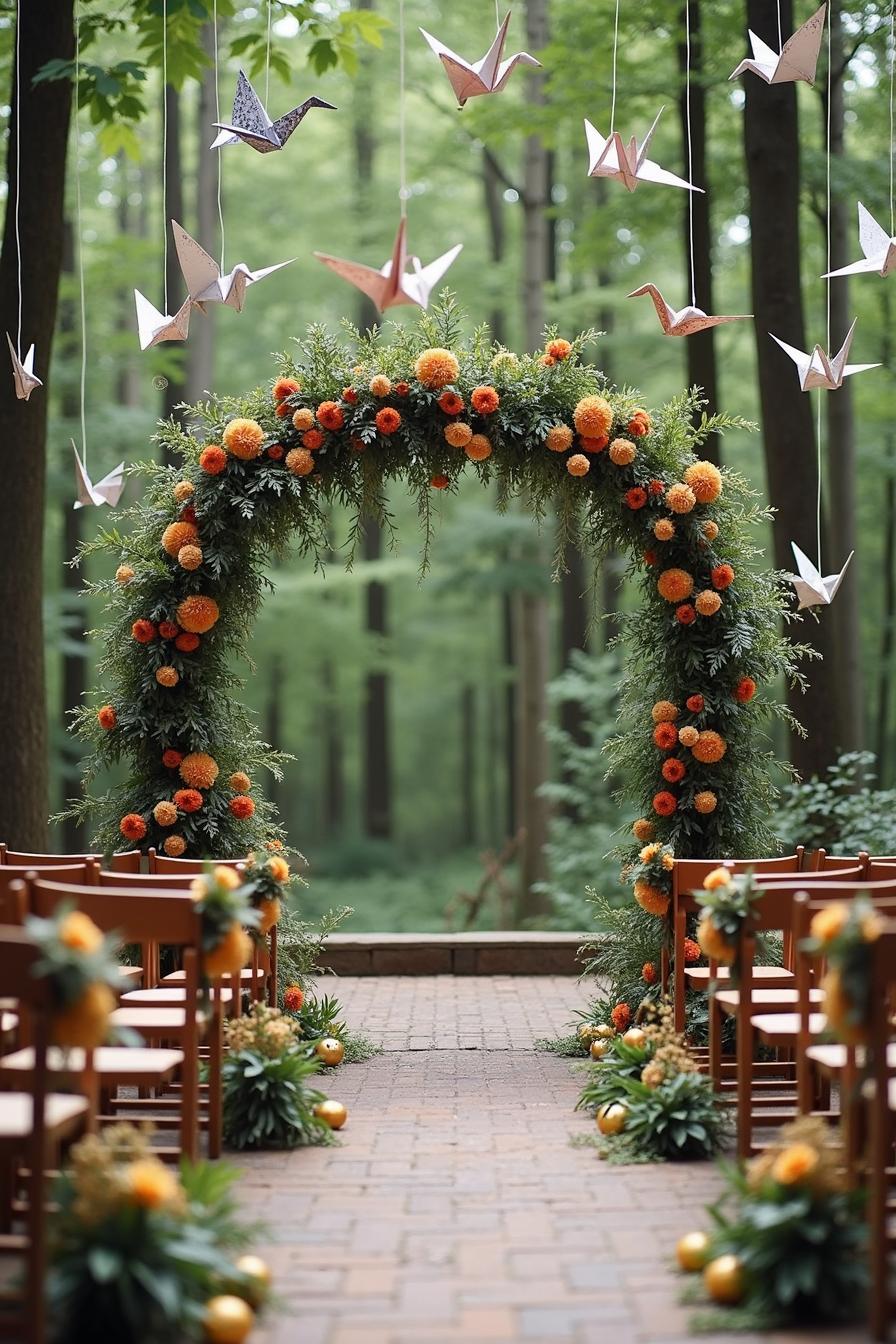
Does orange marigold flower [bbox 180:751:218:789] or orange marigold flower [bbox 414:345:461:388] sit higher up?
orange marigold flower [bbox 414:345:461:388]

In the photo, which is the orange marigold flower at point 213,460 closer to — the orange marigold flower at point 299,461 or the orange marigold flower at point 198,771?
the orange marigold flower at point 299,461

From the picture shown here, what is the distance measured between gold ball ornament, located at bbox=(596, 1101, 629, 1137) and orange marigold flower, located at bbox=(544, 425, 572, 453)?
11.7 feet

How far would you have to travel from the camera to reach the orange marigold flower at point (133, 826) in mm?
7562

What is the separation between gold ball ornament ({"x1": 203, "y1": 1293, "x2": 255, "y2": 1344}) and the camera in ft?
11.7

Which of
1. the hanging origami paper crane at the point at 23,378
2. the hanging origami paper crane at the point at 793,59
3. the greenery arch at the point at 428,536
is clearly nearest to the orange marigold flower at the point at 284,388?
the greenery arch at the point at 428,536

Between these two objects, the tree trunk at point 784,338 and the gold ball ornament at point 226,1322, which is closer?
the gold ball ornament at point 226,1322

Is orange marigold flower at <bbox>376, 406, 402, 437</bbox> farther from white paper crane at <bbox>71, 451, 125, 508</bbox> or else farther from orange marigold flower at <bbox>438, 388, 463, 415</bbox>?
white paper crane at <bbox>71, 451, 125, 508</bbox>

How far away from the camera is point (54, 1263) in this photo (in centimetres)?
373

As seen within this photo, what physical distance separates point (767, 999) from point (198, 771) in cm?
345

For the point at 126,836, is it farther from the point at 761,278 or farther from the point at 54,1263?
the point at 761,278

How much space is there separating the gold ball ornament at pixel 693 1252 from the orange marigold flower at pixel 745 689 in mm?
3895

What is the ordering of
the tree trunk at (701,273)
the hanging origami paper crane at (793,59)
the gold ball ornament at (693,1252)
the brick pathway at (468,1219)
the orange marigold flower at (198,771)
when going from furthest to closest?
the tree trunk at (701,273) < the orange marigold flower at (198,771) < the hanging origami paper crane at (793,59) < the gold ball ornament at (693,1252) < the brick pathway at (468,1219)

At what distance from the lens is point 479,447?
753cm

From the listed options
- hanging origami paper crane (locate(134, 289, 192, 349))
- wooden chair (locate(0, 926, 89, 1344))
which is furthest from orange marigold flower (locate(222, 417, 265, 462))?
wooden chair (locate(0, 926, 89, 1344))
